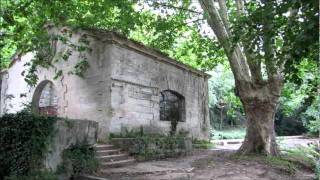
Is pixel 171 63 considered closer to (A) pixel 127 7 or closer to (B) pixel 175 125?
(B) pixel 175 125

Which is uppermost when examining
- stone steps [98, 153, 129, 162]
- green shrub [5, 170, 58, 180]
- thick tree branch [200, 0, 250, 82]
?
thick tree branch [200, 0, 250, 82]

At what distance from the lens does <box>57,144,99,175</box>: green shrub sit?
8.39m

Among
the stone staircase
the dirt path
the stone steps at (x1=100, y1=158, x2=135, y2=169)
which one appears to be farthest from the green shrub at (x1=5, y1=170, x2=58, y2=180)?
the stone steps at (x1=100, y1=158, x2=135, y2=169)

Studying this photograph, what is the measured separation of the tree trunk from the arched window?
159 inches

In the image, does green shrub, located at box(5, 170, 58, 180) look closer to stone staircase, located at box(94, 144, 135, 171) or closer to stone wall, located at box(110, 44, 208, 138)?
stone staircase, located at box(94, 144, 135, 171)

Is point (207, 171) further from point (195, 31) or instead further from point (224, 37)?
point (195, 31)

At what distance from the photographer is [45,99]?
51.4 ft

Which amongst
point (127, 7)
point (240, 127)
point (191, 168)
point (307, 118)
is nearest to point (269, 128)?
point (191, 168)

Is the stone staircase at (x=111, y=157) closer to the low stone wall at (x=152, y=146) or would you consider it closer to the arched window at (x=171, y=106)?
the low stone wall at (x=152, y=146)

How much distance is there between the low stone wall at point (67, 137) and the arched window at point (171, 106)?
6465mm

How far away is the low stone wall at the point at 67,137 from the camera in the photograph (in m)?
8.10

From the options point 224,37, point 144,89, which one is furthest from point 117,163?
point 224,37

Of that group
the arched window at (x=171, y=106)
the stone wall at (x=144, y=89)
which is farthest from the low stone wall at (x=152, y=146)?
the arched window at (x=171, y=106)

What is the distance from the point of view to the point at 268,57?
21.5 ft
